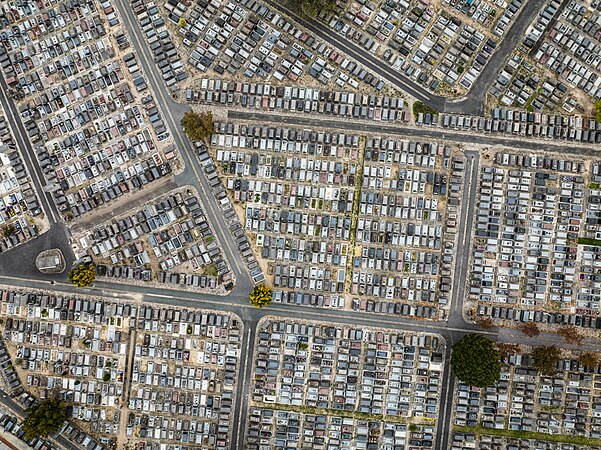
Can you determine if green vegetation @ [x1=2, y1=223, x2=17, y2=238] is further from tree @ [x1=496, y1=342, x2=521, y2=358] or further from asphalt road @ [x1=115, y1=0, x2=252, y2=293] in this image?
tree @ [x1=496, y1=342, x2=521, y2=358]

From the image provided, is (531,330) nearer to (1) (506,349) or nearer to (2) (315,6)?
(1) (506,349)

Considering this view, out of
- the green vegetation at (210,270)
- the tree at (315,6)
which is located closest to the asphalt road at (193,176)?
the green vegetation at (210,270)

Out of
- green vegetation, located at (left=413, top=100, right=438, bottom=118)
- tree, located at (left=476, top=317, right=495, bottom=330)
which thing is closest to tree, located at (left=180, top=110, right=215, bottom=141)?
green vegetation, located at (left=413, top=100, right=438, bottom=118)

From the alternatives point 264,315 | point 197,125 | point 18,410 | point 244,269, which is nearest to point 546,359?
point 264,315

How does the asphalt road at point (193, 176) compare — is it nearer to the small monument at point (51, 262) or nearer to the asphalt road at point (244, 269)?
the asphalt road at point (244, 269)

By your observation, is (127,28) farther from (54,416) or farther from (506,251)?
(506,251)
